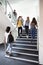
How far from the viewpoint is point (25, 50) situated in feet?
23.8

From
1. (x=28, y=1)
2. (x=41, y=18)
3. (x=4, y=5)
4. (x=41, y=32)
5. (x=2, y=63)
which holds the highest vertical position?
(x=28, y=1)

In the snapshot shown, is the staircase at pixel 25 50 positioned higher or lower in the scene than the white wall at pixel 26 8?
lower

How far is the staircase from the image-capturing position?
6382 mm

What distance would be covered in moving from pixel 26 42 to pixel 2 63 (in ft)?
7.27

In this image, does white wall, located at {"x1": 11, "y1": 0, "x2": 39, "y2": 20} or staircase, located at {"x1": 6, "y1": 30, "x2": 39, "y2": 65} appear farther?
white wall, located at {"x1": 11, "y1": 0, "x2": 39, "y2": 20}

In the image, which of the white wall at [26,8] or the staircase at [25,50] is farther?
the white wall at [26,8]

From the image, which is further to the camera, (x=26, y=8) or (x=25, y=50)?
(x=26, y=8)

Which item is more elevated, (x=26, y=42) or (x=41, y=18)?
(x=41, y=18)

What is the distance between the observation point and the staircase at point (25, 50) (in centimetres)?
638

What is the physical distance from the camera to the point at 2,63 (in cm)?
595

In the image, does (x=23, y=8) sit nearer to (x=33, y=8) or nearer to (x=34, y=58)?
(x=33, y=8)

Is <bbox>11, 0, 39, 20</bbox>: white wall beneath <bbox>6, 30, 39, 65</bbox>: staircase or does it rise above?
above

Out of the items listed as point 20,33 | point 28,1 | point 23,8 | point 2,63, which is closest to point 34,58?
point 2,63

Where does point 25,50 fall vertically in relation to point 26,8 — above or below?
below
